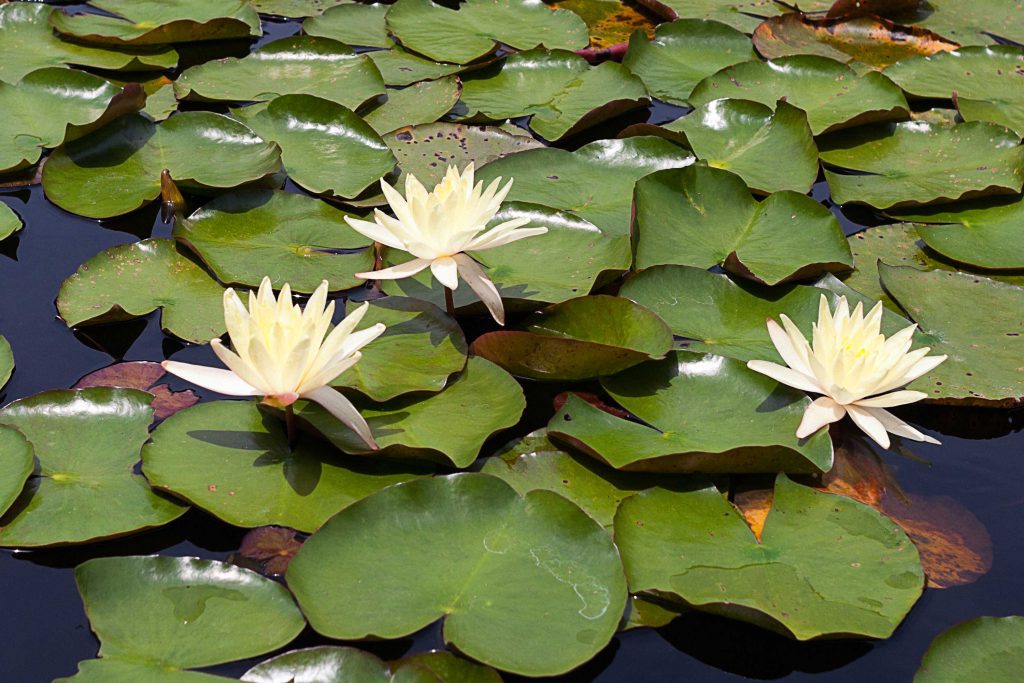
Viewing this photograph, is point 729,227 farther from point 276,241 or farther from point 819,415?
point 276,241

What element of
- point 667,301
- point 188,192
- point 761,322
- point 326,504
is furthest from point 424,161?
point 326,504

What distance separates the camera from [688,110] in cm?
422

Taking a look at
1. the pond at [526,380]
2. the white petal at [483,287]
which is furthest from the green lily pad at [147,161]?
the white petal at [483,287]

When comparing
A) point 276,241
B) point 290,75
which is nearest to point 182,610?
point 276,241

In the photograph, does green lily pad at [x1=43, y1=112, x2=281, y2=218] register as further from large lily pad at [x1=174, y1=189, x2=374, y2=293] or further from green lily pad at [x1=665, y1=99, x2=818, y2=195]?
green lily pad at [x1=665, y1=99, x2=818, y2=195]

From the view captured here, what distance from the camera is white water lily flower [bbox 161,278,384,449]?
2.18 m

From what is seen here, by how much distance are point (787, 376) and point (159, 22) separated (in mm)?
3412

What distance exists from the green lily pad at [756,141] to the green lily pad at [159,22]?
211 cm

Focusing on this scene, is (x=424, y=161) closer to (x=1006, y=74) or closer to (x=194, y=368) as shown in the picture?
(x=194, y=368)

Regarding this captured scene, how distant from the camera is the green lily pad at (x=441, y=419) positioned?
7.69 ft

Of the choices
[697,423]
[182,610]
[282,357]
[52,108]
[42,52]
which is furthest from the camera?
[42,52]

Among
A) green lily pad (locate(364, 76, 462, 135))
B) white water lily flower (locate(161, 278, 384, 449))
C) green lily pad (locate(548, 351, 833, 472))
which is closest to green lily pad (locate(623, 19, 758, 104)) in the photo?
green lily pad (locate(364, 76, 462, 135))

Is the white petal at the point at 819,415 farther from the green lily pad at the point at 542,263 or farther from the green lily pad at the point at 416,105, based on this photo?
the green lily pad at the point at 416,105

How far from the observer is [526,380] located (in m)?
2.79
